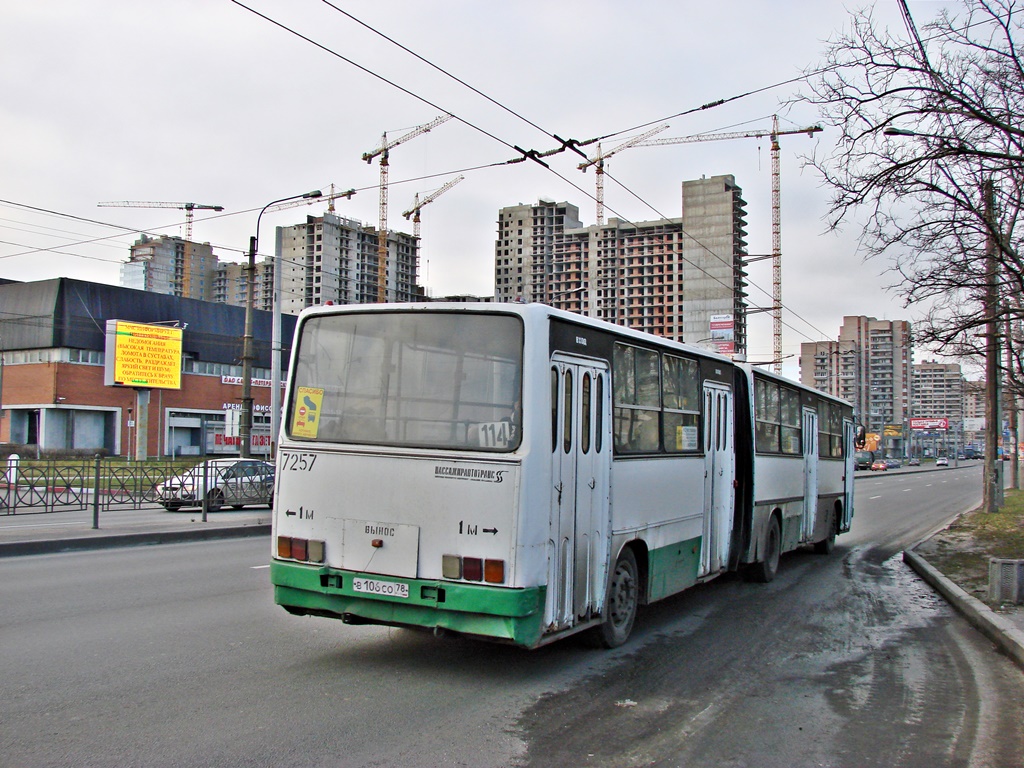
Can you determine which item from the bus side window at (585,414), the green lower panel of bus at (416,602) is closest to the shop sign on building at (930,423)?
the bus side window at (585,414)

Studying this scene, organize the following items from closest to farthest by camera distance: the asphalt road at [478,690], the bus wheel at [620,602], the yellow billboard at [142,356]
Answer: the asphalt road at [478,690] < the bus wheel at [620,602] < the yellow billboard at [142,356]

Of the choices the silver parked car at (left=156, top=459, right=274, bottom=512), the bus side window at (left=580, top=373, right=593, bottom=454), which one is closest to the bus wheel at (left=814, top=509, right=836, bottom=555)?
the bus side window at (left=580, top=373, right=593, bottom=454)

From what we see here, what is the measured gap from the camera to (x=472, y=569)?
20.5 feet

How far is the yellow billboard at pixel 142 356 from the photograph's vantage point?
59312mm

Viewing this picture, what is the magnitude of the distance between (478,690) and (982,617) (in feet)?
20.6

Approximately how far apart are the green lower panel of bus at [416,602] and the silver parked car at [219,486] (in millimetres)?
16633

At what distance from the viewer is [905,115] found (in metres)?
11.5

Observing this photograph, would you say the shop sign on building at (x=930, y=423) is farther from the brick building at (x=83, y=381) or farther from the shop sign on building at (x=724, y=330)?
the brick building at (x=83, y=381)

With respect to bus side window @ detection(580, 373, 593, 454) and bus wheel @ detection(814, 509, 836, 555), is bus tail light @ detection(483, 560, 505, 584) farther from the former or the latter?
bus wheel @ detection(814, 509, 836, 555)

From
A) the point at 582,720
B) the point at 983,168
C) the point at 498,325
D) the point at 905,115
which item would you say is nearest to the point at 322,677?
the point at 582,720

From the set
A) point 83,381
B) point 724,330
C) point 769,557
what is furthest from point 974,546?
point 83,381

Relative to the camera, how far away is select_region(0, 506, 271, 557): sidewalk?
1427 centimetres

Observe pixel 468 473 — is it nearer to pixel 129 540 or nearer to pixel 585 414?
pixel 585 414

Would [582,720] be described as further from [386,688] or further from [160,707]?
[160,707]
